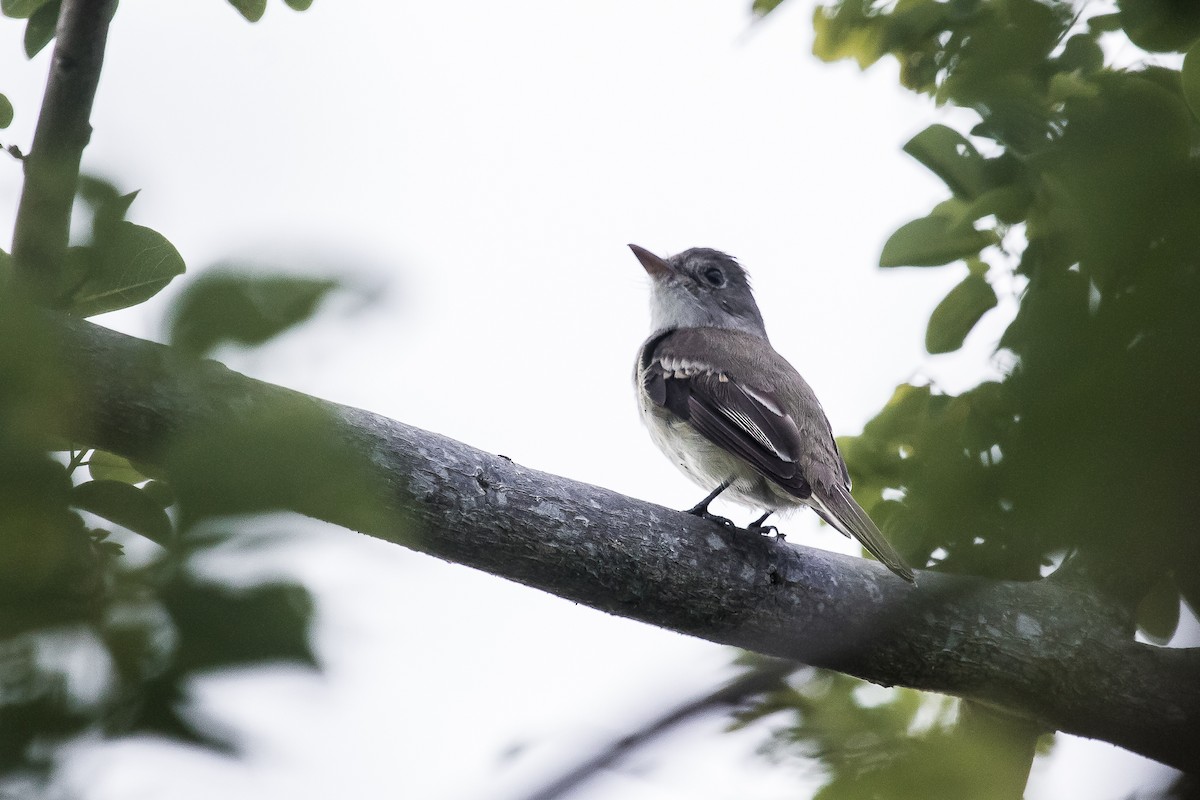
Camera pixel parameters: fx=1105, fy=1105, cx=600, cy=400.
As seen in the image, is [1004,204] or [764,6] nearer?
[1004,204]

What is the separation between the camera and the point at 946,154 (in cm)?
155

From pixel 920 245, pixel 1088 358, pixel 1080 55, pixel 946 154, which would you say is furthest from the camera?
pixel 920 245

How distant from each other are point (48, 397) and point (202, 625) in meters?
0.20

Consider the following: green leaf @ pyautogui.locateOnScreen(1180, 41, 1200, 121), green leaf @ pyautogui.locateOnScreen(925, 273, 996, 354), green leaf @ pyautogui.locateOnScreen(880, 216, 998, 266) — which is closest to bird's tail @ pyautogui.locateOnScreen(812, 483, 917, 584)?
green leaf @ pyautogui.locateOnScreen(880, 216, 998, 266)

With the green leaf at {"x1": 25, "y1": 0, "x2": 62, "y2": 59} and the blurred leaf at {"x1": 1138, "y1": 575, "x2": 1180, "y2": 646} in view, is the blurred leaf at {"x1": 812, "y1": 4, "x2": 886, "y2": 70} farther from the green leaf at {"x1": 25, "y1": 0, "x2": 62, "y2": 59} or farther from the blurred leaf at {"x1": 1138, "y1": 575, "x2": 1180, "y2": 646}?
the green leaf at {"x1": 25, "y1": 0, "x2": 62, "y2": 59}

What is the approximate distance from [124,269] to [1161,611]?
3.08 feet

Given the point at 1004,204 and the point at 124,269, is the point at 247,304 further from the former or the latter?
the point at 1004,204

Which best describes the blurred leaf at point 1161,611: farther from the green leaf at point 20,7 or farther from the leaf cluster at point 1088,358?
the green leaf at point 20,7

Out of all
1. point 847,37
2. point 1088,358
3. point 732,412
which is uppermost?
point 847,37

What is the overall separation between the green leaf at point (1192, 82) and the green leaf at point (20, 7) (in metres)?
3.24

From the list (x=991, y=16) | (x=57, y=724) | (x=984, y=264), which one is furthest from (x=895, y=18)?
(x=57, y=724)

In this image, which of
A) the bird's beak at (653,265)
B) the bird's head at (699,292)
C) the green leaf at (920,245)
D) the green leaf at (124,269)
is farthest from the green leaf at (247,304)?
the bird's beak at (653,265)

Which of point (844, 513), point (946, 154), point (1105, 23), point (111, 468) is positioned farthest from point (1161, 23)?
point (844, 513)

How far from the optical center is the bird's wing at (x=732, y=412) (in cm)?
441
